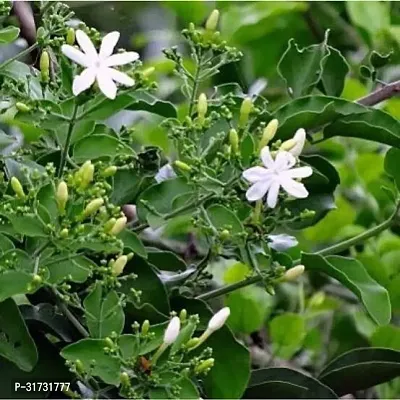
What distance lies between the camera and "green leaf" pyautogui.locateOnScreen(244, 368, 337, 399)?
0.62 meters

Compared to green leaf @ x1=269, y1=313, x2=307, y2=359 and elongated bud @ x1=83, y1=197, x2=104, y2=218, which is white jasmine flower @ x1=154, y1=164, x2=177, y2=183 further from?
green leaf @ x1=269, y1=313, x2=307, y2=359

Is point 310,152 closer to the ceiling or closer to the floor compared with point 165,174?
closer to the floor

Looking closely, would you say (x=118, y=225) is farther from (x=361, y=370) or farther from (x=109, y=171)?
(x=361, y=370)

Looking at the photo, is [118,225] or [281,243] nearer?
[118,225]

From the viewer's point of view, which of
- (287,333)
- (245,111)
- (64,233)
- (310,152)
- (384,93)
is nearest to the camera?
(64,233)

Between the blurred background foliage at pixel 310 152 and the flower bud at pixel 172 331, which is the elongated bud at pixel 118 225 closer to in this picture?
the flower bud at pixel 172 331

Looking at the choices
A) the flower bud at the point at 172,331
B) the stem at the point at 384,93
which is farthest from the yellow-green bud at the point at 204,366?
the stem at the point at 384,93

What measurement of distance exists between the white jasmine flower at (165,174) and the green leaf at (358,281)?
0.35 feet

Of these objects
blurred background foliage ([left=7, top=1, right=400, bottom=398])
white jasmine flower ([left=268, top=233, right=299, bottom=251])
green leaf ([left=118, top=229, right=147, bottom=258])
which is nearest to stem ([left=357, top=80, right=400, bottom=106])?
blurred background foliage ([left=7, top=1, right=400, bottom=398])

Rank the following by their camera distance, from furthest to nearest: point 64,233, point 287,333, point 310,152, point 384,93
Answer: point 310,152 → point 287,333 → point 384,93 → point 64,233

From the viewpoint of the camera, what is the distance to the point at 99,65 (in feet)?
1.67

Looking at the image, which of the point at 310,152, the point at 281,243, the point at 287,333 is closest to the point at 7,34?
the point at 281,243

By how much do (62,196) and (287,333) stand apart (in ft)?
1.55

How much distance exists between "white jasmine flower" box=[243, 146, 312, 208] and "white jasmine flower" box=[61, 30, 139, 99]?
9 centimetres
